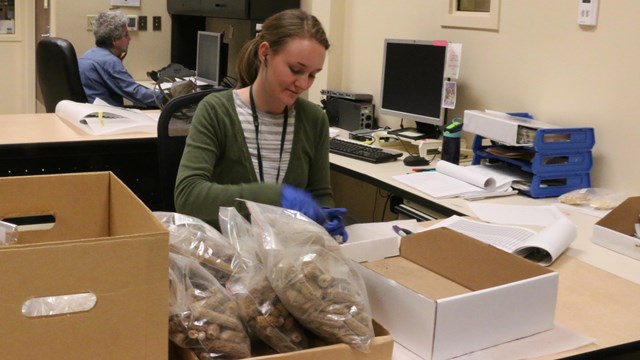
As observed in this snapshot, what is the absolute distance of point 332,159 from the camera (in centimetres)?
295

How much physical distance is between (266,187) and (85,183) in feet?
2.20

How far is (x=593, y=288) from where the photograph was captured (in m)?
1.62

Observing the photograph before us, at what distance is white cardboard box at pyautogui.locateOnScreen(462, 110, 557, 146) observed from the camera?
251cm

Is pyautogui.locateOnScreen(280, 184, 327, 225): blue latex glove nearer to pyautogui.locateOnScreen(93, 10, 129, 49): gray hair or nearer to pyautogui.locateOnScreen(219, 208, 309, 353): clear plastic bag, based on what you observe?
pyautogui.locateOnScreen(219, 208, 309, 353): clear plastic bag

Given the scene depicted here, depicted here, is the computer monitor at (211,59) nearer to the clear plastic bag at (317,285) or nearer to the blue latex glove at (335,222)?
the blue latex glove at (335,222)

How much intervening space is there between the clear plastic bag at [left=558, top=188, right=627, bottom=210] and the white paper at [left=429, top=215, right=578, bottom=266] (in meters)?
0.48

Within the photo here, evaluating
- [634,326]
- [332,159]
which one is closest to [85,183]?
[634,326]

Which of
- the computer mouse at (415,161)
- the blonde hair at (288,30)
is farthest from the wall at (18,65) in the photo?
the blonde hair at (288,30)

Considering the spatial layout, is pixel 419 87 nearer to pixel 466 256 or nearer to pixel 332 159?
pixel 332 159

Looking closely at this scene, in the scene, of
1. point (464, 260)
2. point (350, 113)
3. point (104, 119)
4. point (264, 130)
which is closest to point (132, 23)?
point (104, 119)

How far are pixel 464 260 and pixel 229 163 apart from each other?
0.80m

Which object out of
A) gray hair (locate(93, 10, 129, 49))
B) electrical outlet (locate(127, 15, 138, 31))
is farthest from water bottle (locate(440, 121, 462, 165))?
electrical outlet (locate(127, 15, 138, 31))

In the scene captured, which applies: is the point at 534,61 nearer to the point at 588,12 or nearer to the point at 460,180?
the point at 588,12

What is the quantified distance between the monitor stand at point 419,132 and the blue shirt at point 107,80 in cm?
177
